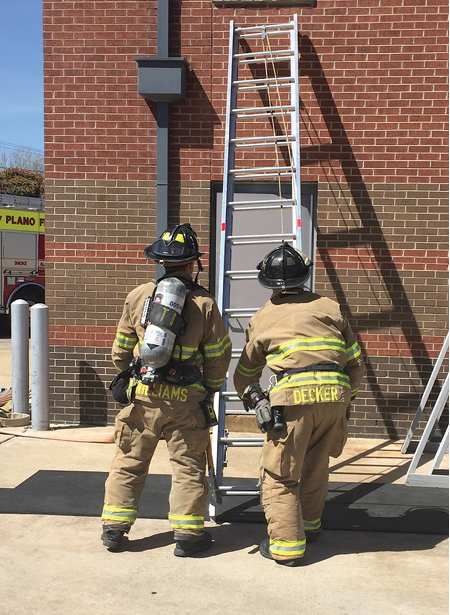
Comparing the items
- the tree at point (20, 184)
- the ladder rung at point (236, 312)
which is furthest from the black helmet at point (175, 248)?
the tree at point (20, 184)

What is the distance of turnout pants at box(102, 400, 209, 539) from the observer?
409 centimetres

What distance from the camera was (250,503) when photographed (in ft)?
16.4

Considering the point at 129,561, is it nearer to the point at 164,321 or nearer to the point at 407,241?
the point at 164,321

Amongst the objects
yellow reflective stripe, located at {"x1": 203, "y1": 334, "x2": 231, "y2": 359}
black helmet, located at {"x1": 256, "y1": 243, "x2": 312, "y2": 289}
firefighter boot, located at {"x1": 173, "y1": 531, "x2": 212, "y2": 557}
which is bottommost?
firefighter boot, located at {"x1": 173, "y1": 531, "x2": 212, "y2": 557}

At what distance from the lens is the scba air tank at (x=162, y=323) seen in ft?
13.0

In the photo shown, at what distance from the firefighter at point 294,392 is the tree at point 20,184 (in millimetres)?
28723

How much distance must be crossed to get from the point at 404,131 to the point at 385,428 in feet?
9.64

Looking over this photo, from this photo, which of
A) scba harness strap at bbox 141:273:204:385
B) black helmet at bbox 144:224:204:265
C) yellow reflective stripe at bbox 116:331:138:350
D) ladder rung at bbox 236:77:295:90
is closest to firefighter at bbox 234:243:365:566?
scba harness strap at bbox 141:273:204:385

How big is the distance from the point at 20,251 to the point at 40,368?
1030cm

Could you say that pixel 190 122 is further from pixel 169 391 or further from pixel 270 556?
pixel 270 556

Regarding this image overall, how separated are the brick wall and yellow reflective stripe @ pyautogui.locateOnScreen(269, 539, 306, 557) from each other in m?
3.01

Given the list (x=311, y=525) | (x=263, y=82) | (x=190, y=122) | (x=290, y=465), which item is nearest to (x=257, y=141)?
(x=263, y=82)

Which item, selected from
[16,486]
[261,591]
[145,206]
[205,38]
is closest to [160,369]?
[261,591]

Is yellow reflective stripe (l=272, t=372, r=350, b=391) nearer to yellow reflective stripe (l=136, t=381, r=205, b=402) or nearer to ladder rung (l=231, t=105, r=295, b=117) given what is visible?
yellow reflective stripe (l=136, t=381, r=205, b=402)
